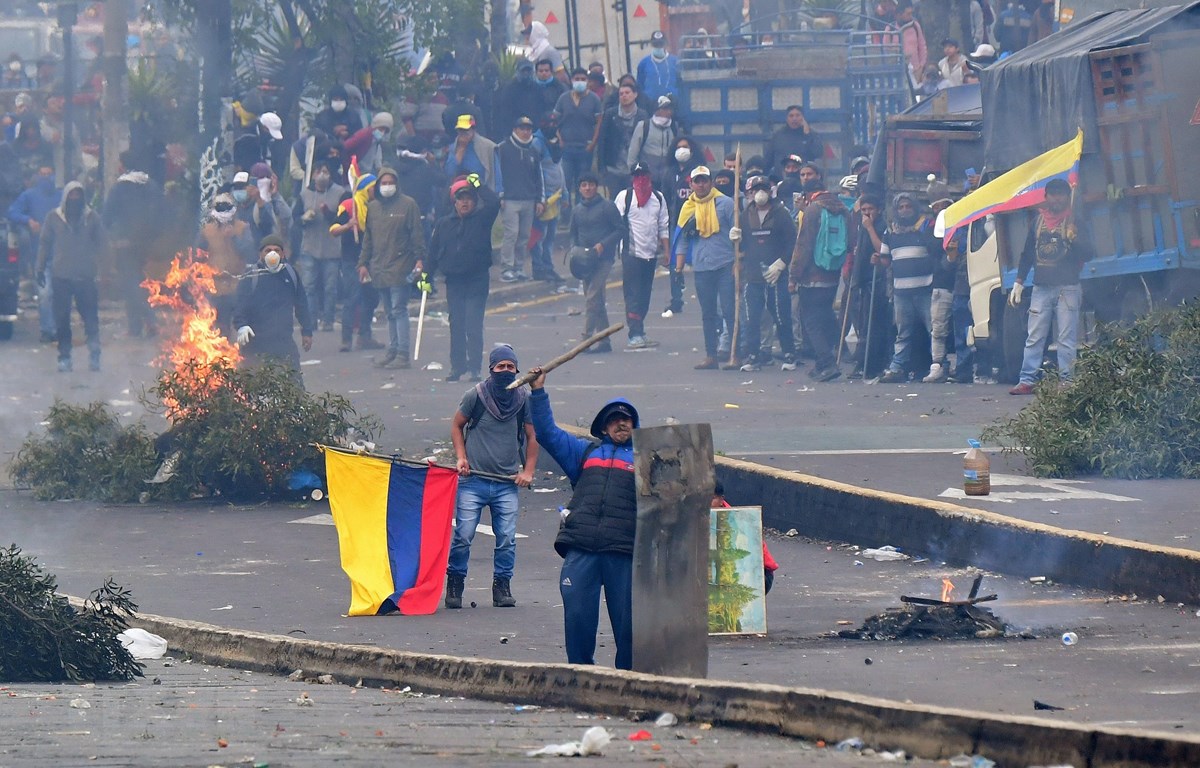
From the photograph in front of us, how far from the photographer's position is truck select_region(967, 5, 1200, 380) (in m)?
16.8

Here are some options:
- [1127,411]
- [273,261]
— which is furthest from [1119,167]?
[273,261]

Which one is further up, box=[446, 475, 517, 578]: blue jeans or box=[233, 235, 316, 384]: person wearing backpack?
box=[233, 235, 316, 384]: person wearing backpack

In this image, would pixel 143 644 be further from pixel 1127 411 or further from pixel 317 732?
pixel 1127 411

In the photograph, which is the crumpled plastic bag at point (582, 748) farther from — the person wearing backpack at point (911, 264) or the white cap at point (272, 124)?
the white cap at point (272, 124)

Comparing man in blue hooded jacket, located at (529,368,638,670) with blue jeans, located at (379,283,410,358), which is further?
blue jeans, located at (379,283,410,358)

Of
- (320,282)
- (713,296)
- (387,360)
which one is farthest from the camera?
(320,282)

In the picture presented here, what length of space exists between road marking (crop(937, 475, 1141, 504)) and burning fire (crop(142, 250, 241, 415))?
18.1ft

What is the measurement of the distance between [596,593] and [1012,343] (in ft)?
35.1

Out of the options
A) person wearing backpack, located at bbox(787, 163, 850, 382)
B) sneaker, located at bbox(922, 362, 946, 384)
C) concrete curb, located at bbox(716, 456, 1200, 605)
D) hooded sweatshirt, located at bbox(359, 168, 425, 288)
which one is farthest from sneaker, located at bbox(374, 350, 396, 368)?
concrete curb, located at bbox(716, 456, 1200, 605)

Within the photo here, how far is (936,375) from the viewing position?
60.9 feet

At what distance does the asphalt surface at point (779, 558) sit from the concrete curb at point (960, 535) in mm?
127

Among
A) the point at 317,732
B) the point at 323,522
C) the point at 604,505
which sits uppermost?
the point at 604,505

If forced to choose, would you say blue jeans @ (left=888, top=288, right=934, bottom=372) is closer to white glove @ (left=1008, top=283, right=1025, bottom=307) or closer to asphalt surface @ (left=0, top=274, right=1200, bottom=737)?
asphalt surface @ (left=0, top=274, right=1200, bottom=737)

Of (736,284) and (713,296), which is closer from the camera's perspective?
(736,284)
